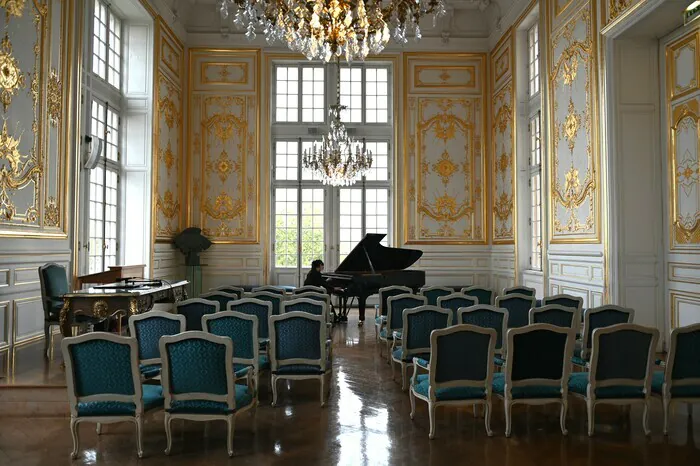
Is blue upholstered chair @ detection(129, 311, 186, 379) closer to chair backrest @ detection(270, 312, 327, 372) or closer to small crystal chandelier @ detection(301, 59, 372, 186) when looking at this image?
chair backrest @ detection(270, 312, 327, 372)

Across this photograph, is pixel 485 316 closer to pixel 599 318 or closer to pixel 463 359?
pixel 599 318

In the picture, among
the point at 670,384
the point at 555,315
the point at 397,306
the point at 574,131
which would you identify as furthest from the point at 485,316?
the point at 574,131

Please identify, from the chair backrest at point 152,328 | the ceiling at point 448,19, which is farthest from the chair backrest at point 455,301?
the ceiling at point 448,19

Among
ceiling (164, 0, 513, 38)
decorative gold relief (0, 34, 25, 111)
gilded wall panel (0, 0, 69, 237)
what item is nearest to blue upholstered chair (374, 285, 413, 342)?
gilded wall panel (0, 0, 69, 237)

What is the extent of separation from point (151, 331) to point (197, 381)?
3.46ft

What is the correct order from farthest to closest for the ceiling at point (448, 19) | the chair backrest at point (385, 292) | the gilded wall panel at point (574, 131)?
the ceiling at point (448, 19) < the gilded wall panel at point (574, 131) < the chair backrest at point (385, 292)

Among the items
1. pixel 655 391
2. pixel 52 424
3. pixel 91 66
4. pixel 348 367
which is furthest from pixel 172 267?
pixel 655 391

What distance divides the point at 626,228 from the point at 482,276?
5232mm

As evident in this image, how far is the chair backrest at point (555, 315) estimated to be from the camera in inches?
199

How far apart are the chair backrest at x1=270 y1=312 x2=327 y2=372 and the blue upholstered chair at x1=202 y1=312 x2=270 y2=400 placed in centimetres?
18

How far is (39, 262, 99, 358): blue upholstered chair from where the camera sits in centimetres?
582

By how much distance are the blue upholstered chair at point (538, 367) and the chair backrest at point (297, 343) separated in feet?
4.57

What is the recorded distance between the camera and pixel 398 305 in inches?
234

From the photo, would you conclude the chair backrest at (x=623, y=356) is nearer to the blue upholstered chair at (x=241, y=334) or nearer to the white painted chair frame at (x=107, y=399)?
the blue upholstered chair at (x=241, y=334)
